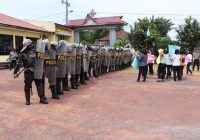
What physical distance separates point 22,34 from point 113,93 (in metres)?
19.0

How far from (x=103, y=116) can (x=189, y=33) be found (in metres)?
27.3

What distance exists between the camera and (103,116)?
8.23m

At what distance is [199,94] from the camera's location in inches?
480

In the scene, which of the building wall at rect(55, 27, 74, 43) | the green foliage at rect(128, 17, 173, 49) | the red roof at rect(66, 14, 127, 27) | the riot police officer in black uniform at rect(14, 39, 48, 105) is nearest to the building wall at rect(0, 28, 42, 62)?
the building wall at rect(55, 27, 74, 43)

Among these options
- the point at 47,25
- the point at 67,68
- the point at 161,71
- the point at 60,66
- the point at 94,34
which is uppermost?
the point at 94,34

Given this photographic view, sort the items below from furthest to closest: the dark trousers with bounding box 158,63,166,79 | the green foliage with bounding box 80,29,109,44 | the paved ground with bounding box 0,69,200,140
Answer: the green foliage with bounding box 80,29,109,44 → the dark trousers with bounding box 158,63,166,79 → the paved ground with bounding box 0,69,200,140

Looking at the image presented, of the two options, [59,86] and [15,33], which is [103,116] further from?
[15,33]

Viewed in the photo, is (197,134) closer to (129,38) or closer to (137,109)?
(137,109)

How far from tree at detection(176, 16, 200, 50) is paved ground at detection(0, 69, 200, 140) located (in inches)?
881

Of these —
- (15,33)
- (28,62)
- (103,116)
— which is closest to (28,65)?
(28,62)

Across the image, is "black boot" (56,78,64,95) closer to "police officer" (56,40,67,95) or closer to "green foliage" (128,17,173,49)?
"police officer" (56,40,67,95)

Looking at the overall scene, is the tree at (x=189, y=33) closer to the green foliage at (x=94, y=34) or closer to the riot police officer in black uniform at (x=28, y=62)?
the riot police officer in black uniform at (x=28, y=62)

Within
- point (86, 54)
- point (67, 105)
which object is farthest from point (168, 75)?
point (67, 105)

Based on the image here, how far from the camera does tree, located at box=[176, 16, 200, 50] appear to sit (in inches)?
1330
